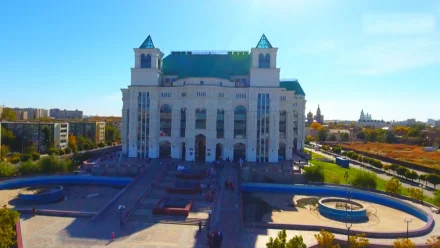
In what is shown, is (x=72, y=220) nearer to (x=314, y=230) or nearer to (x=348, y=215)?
(x=314, y=230)

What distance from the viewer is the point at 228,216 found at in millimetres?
27016

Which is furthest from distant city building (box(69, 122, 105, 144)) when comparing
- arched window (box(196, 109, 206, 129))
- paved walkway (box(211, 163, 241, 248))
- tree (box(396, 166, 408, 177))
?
tree (box(396, 166, 408, 177))

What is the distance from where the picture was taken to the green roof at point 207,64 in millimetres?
52531

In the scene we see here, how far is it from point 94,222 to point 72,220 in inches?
74.8

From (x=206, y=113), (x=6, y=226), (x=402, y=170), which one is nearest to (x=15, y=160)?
(x=206, y=113)

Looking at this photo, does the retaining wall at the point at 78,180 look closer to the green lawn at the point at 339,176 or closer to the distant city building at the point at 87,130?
the green lawn at the point at 339,176

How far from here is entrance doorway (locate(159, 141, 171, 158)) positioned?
5053 cm

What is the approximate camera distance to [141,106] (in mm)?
49562

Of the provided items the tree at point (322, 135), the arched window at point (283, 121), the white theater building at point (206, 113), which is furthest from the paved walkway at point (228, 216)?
the tree at point (322, 135)

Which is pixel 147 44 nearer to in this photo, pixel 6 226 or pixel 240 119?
pixel 240 119

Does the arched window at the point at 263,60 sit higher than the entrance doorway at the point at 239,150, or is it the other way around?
the arched window at the point at 263,60

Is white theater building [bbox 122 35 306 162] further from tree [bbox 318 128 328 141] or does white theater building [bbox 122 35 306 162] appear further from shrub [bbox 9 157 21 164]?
tree [bbox 318 128 328 141]

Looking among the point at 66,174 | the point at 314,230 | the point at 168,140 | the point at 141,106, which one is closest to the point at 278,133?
the point at 168,140

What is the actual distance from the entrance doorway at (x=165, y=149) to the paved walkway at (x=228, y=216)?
15.7 metres
